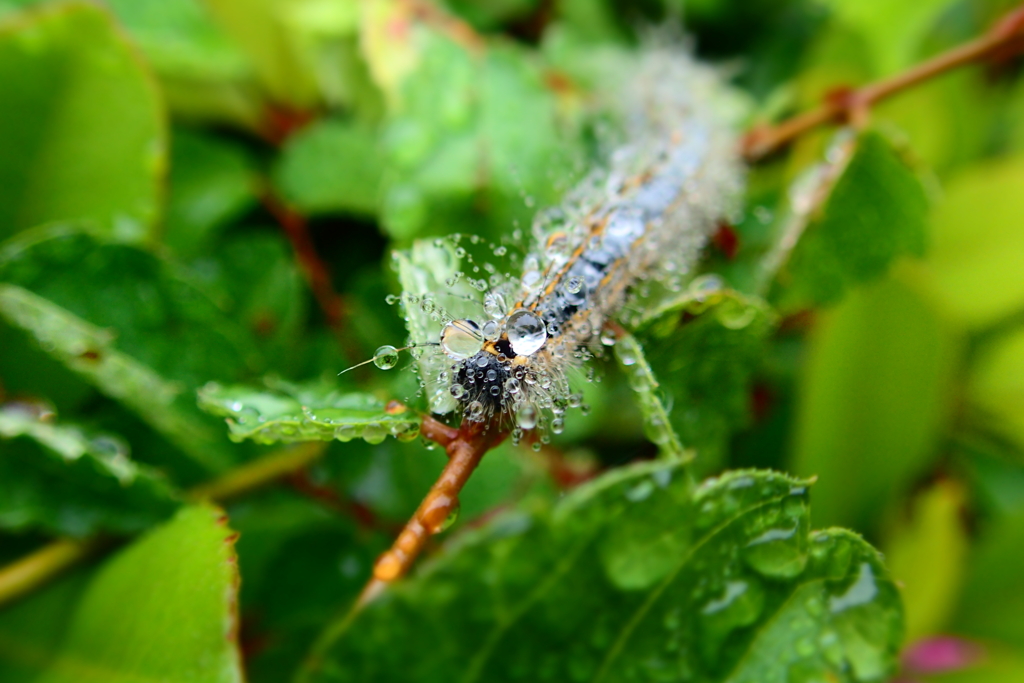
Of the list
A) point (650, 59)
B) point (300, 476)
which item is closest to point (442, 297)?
point (300, 476)

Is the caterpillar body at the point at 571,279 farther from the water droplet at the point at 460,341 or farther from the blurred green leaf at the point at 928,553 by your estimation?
the blurred green leaf at the point at 928,553

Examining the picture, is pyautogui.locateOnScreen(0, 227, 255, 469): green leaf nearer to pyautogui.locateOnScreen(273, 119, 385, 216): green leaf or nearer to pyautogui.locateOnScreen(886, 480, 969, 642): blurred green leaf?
pyautogui.locateOnScreen(273, 119, 385, 216): green leaf

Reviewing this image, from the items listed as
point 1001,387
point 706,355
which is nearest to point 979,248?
point 1001,387

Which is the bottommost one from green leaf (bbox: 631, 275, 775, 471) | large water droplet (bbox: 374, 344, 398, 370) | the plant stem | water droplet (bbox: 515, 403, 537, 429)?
water droplet (bbox: 515, 403, 537, 429)

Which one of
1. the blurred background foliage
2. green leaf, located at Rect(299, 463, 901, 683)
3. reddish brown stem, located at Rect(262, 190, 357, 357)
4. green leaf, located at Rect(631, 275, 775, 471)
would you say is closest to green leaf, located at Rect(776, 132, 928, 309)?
the blurred background foliage

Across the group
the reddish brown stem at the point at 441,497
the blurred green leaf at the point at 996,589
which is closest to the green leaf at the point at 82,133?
the reddish brown stem at the point at 441,497

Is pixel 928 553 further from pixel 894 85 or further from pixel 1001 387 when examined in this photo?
pixel 894 85
